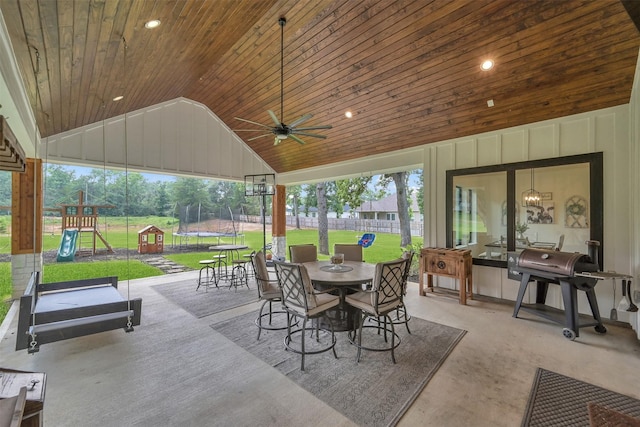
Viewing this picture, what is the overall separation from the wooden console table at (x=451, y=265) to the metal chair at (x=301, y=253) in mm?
2126

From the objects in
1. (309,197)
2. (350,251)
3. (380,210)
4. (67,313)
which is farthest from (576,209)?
(380,210)

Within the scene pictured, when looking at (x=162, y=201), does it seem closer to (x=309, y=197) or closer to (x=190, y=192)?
(x=190, y=192)

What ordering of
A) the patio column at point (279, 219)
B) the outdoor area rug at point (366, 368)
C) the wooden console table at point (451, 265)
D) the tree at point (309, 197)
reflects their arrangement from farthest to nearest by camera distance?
the tree at point (309, 197) → the patio column at point (279, 219) → the wooden console table at point (451, 265) → the outdoor area rug at point (366, 368)

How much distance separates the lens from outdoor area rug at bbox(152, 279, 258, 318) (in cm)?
443

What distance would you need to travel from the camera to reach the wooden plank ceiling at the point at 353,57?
269 centimetres

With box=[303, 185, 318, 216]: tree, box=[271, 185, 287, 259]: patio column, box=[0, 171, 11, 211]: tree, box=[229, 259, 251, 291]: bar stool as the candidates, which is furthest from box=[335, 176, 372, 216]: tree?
box=[0, 171, 11, 211]: tree

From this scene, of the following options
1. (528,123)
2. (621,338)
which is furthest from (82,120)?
(621,338)

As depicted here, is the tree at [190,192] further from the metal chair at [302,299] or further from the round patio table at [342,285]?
the metal chair at [302,299]

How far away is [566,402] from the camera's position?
2.18m

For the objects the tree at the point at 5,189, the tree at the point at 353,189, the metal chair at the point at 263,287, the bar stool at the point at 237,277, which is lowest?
the bar stool at the point at 237,277

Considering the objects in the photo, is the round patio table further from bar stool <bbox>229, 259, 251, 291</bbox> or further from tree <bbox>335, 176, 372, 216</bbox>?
tree <bbox>335, 176, 372, 216</bbox>

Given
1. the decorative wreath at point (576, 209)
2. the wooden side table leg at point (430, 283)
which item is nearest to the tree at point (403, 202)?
the wooden side table leg at point (430, 283)

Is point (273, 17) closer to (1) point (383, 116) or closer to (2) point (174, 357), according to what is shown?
(1) point (383, 116)

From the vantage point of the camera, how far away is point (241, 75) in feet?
17.2
